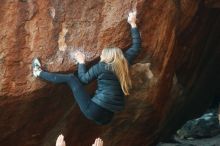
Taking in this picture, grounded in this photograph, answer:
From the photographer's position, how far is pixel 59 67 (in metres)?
7.20

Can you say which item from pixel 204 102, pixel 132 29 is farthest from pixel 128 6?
pixel 204 102

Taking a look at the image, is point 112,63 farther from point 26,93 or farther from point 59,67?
point 26,93

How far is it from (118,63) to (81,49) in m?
0.75

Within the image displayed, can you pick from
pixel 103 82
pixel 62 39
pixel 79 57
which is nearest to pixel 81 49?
pixel 79 57

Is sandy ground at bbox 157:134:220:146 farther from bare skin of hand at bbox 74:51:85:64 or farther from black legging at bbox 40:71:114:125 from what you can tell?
bare skin of hand at bbox 74:51:85:64

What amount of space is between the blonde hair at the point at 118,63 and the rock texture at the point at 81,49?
563mm

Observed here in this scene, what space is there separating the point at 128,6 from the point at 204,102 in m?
5.95

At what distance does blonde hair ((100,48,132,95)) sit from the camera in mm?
6789

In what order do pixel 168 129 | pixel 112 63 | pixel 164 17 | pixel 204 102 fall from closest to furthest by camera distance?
pixel 112 63 → pixel 164 17 → pixel 168 129 → pixel 204 102

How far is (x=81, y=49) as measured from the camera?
7328mm

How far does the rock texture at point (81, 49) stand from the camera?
7109 mm

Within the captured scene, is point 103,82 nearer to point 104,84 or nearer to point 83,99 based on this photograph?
point 104,84

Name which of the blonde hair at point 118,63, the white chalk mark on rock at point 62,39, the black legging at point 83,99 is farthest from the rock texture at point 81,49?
the blonde hair at point 118,63

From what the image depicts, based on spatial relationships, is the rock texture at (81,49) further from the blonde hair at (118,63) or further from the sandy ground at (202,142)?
the sandy ground at (202,142)
